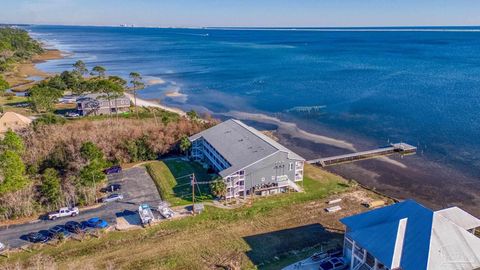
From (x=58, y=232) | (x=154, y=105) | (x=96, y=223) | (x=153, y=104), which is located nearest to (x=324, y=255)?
(x=96, y=223)

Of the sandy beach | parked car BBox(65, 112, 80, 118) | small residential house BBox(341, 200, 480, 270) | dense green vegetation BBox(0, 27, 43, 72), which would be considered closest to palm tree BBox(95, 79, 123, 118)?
parked car BBox(65, 112, 80, 118)

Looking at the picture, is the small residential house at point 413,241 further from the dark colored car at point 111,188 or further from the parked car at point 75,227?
the dark colored car at point 111,188

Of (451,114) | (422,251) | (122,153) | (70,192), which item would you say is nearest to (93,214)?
(70,192)

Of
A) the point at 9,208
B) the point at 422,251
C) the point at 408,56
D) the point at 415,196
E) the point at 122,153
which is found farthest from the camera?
the point at 408,56

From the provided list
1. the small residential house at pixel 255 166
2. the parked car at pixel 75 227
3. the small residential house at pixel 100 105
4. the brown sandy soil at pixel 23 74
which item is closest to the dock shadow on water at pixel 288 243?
the small residential house at pixel 255 166

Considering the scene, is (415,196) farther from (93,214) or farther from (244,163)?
(93,214)

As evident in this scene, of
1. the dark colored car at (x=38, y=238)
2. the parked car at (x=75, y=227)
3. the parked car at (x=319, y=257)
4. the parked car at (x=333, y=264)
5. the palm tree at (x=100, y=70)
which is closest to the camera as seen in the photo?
the parked car at (x=333, y=264)
